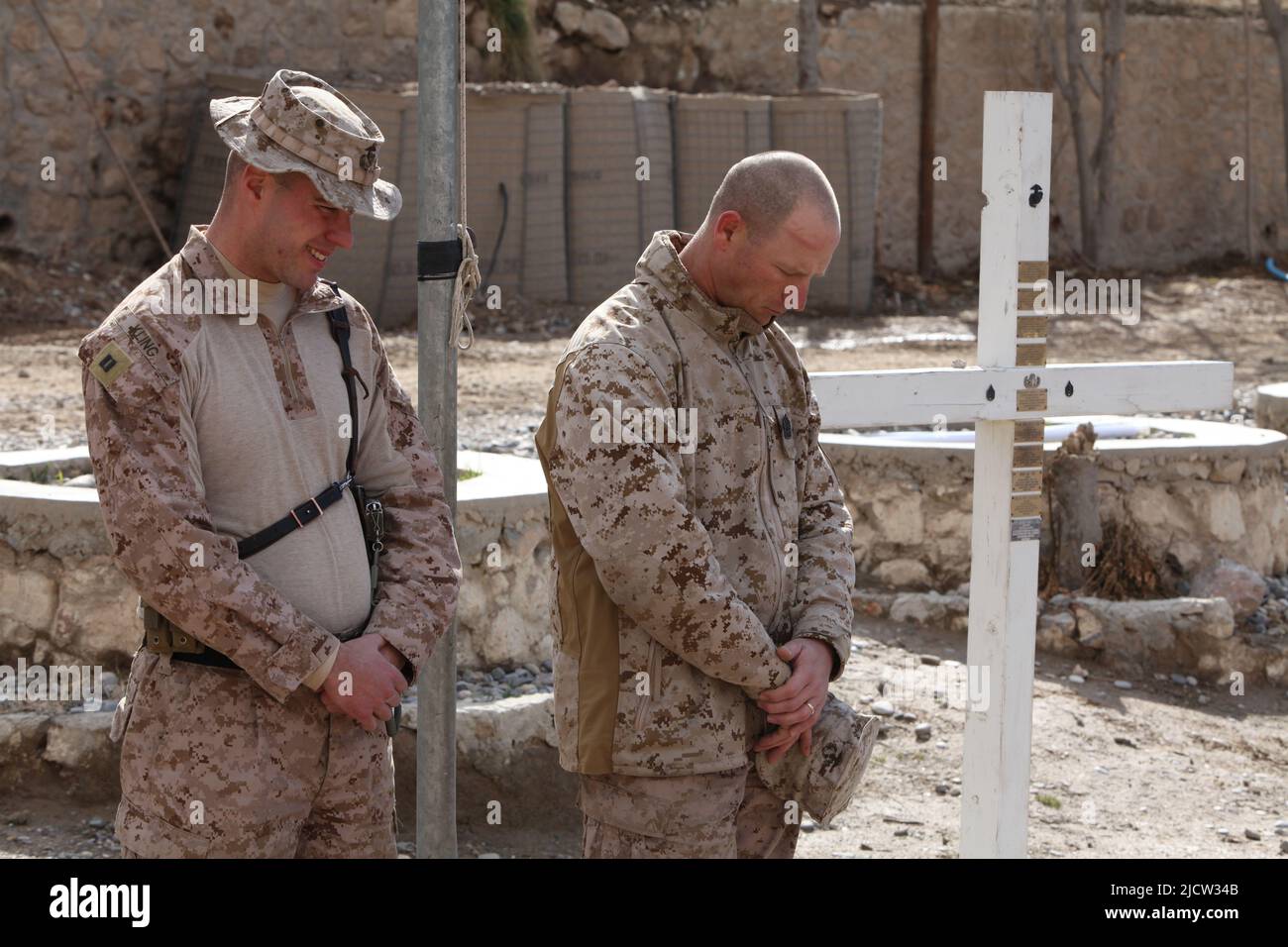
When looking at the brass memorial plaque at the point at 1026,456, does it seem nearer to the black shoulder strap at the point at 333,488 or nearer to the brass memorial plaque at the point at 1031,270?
the brass memorial plaque at the point at 1031,270

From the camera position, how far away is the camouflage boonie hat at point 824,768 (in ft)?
8.93

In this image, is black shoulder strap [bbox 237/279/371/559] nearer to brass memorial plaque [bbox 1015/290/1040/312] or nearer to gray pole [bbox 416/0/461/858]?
gray pole [bbox 416/0/461/858]

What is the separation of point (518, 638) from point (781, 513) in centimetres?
233

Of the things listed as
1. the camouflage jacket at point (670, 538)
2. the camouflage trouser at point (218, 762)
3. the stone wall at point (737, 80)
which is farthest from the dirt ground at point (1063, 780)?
the stone wall at point (737, 80)

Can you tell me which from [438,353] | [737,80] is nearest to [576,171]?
[737,80]

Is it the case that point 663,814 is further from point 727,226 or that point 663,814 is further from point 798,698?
point 727,226

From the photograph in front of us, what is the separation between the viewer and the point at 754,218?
2.66 m

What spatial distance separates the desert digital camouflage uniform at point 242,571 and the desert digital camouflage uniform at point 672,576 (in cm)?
30

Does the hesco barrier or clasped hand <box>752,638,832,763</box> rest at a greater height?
the hesco barrier

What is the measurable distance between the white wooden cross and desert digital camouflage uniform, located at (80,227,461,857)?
122 cm

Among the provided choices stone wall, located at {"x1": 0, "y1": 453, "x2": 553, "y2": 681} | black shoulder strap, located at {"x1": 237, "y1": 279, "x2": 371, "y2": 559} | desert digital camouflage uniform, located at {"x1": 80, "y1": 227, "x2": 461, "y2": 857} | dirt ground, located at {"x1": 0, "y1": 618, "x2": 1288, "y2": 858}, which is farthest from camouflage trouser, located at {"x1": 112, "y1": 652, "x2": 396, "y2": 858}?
stone wall, located at {"x1": 0, "y1": 453, "x2": 553, "y2": 681}

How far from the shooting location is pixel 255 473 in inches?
100

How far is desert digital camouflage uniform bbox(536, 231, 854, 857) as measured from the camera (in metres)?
2.55
